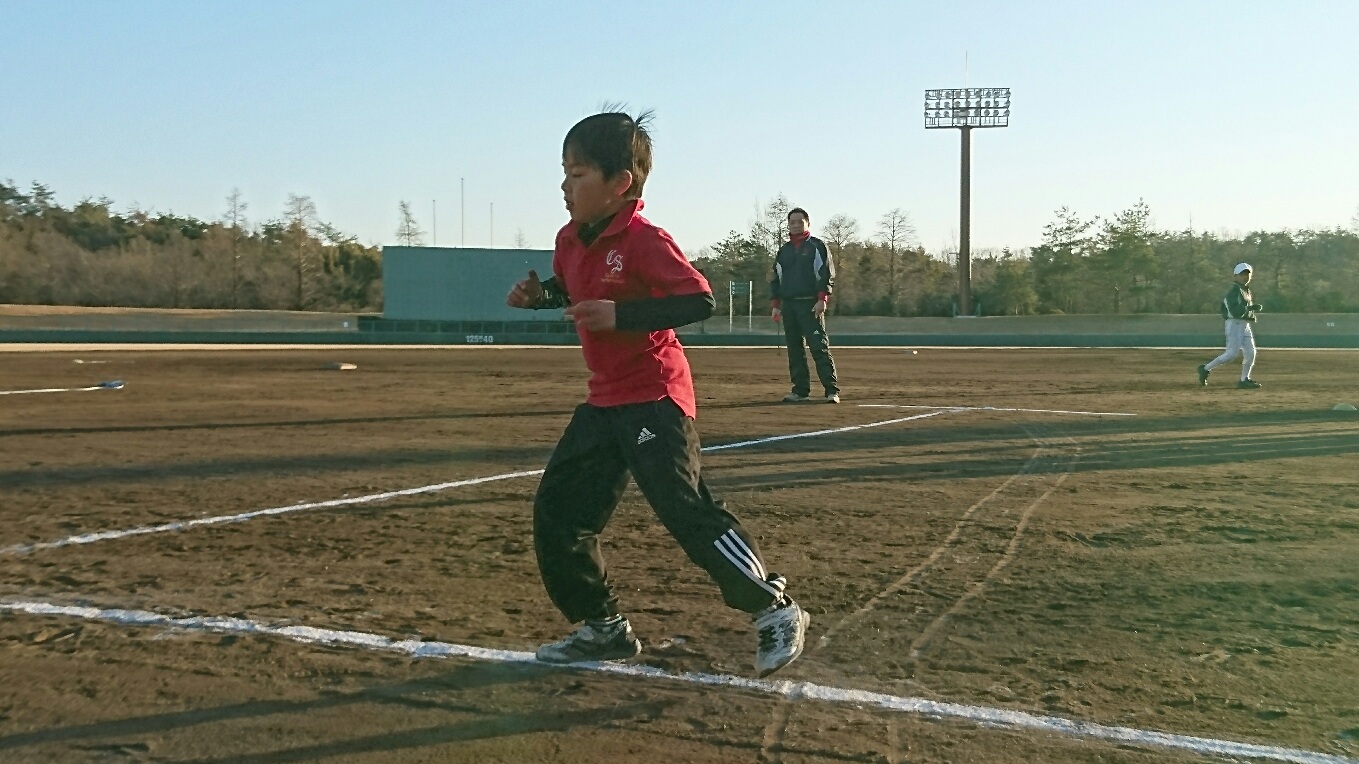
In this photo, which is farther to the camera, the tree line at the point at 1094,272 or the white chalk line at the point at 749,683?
the tree line at the point at 1094,272

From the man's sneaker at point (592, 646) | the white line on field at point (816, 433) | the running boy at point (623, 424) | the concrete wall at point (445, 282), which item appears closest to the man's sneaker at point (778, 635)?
the running boy at point (623, 424)

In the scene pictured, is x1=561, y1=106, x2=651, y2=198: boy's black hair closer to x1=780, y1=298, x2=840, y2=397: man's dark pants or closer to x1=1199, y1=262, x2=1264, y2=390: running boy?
x1=780, y1=298, x2=840, y2=397: man's dark pants

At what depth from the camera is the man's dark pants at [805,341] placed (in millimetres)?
12656

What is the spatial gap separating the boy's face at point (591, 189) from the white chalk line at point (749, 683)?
1358mm

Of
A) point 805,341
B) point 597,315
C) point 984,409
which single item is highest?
point 597,315

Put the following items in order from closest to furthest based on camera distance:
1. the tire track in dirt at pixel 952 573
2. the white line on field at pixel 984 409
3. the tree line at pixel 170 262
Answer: the tire track in dirt at pixel 952 573, the white line on field at pixel 984 409, the tree line at pixel 170 262

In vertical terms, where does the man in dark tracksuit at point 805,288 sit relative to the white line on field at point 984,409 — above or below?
above

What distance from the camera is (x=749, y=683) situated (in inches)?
135

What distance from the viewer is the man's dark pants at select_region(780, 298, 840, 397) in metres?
12.7

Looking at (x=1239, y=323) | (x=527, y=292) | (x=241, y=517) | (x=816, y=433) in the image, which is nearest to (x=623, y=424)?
(x=527, y=292)

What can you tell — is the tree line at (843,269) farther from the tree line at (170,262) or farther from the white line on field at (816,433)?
the white line on field at (816,433)

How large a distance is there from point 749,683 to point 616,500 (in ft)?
2.46

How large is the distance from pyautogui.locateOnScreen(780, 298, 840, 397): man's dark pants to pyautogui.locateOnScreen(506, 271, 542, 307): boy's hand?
879 centimetres

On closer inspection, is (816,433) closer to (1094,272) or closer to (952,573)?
(952,573)
